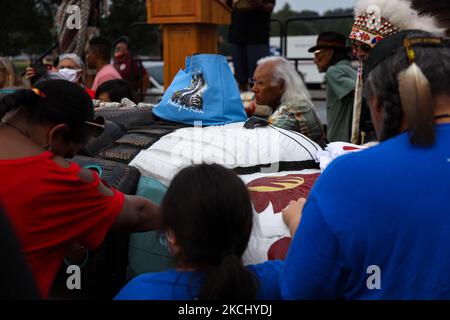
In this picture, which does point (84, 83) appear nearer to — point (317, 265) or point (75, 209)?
point (75, 209)

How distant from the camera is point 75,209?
→ 1821 mm

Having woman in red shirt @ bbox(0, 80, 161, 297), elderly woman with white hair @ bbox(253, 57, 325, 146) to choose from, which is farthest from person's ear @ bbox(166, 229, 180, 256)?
elderly woman with white hair @ bbox(253, 57, 325, 146)

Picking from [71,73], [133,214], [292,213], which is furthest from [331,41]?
[133,214]

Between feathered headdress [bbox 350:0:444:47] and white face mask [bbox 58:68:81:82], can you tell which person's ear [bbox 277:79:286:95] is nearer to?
feathered headdress [bbox 350:0:444:47]

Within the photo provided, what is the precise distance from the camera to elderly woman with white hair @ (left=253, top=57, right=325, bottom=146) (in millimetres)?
4172

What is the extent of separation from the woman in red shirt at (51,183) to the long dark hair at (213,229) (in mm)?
420

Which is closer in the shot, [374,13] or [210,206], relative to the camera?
[210,206]

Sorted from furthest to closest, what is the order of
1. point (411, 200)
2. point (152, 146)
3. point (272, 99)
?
point (272, 99), point (152, 146), point (411, 200)

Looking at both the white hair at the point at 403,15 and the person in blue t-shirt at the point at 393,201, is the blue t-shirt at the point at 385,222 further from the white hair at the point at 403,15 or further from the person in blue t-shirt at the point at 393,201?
the white hair at the point at 403,15

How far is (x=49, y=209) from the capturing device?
175 centimetres

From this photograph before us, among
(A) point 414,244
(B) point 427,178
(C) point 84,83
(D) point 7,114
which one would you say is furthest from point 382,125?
(C) point 84,83

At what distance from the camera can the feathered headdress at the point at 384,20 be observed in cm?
305

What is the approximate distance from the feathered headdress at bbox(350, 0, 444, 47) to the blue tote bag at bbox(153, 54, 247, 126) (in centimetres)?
81

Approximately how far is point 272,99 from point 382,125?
3120 mm
